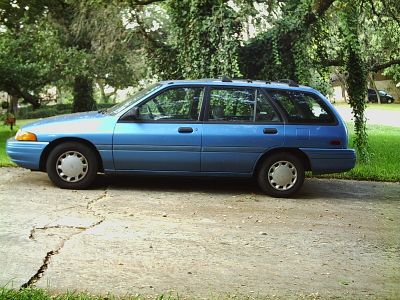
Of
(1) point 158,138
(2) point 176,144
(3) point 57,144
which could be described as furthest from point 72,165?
(2) point 176,144

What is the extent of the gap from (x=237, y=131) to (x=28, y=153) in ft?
9.91

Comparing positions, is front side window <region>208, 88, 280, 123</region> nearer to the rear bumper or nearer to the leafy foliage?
the rear bumper

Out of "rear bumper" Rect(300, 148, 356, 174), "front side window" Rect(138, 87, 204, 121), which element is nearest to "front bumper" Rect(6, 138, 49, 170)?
"front side window" Rect(138, 87, 204, 121)

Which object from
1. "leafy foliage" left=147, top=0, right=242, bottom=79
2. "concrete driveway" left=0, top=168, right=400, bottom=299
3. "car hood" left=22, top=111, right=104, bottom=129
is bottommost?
"concrete driveway" left=0, top=168, right=400, bottom=299

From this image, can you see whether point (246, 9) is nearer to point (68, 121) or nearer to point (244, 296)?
point (68, 121)

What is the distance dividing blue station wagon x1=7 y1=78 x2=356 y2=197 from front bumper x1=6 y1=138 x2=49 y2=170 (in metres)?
0.01

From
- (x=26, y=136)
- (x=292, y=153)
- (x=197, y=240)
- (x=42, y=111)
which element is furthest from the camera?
(x=42, y=111)

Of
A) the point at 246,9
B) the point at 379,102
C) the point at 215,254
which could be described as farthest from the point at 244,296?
the point at 379,102

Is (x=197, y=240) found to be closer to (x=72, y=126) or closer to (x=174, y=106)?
(x=174, y=106)

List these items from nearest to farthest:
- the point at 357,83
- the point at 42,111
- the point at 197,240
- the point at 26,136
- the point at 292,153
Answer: the point at 197,240 < the point at 26,136 < the point at 292,153 < the point at 357,83 < the point at 42,111

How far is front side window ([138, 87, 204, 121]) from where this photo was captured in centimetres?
729

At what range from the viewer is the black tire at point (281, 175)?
731 centimetres

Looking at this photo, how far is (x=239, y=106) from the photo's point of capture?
24.4ft

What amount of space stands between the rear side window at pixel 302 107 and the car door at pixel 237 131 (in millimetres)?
177
